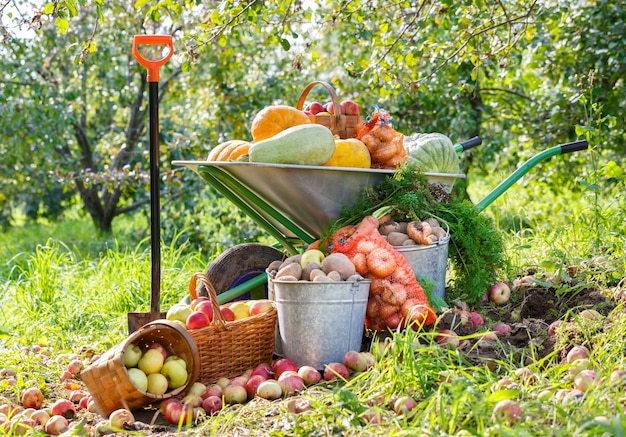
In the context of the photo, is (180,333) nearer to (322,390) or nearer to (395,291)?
(322,390)

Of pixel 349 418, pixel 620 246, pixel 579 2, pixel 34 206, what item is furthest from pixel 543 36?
pixel 34 206

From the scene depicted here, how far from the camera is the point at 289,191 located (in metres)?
3.25

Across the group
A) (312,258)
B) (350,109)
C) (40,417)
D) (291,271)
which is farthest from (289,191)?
(40,417)

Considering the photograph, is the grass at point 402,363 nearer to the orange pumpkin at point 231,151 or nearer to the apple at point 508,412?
the apple at point 508,412

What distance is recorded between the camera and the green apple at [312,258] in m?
3.06

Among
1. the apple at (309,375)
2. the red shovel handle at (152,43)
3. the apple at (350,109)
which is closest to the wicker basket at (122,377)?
the apple at (309,375)

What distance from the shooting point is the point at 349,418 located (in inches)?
84.1

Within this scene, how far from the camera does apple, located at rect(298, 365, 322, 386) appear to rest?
2.67m

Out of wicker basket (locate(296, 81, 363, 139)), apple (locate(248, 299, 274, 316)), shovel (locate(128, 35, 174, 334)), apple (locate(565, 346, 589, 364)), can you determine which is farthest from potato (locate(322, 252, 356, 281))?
wicker basket (locate(296, 81, 363, 139))

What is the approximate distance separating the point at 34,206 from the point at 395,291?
8.84 meters

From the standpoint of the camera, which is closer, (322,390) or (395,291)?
(322,390)

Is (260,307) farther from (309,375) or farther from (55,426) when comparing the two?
(55,426)

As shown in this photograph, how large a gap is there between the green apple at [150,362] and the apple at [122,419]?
0.74ft

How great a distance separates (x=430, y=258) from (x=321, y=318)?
2.16 ft
